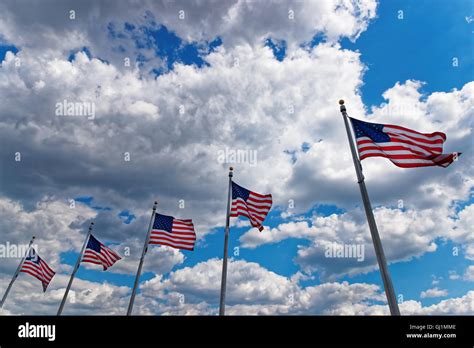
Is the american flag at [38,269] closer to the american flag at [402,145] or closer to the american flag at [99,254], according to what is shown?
the american flag at [99,254]

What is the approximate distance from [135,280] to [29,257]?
14.5m

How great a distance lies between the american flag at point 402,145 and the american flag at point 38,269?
99.7 ft

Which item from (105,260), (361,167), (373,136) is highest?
(373,136)

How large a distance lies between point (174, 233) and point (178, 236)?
41 cm

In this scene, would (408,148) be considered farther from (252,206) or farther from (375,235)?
(252,206)

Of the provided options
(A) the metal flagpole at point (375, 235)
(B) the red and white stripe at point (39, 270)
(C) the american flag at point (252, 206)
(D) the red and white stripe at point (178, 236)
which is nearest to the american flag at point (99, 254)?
(B) the red and white stripe at point (39, 270)

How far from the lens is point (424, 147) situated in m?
13.8

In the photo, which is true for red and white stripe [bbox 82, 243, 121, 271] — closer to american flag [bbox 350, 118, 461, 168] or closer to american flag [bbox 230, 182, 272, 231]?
american flag [bbox 230, 182, 272, 231]

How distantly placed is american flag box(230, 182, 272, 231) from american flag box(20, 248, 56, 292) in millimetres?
20623

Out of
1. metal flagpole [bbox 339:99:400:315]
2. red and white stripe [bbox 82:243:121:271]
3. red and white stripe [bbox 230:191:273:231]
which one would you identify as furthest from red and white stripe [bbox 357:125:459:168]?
red and white stripe [bbox 82:243:121:271]

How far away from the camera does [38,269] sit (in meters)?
31.2

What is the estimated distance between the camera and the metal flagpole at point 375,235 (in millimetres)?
11422
